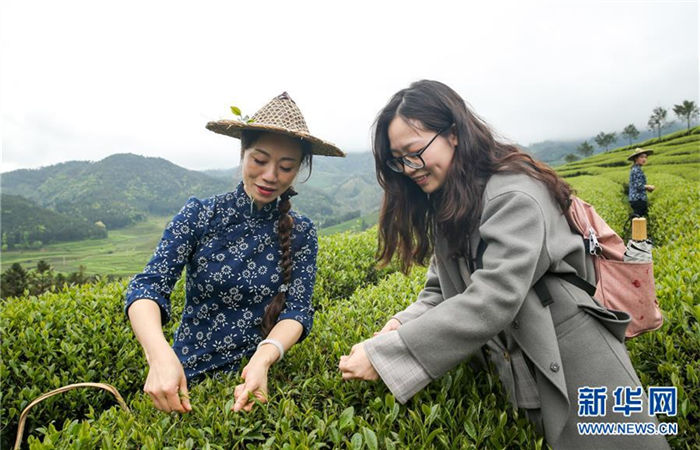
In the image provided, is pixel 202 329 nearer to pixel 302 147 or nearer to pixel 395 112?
pixel 302 147

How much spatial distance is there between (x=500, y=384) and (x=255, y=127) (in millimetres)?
1642

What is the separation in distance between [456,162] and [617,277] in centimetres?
82

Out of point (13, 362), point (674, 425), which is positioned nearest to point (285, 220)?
point (674, 425)

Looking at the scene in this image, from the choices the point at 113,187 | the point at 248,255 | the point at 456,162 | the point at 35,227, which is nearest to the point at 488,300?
the point at 456,162

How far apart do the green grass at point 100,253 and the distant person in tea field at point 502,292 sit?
1885 inches

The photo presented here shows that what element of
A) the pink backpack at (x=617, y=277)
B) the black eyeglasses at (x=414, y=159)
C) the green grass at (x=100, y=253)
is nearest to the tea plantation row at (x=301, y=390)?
the pink backpack at (x=617, y=277)

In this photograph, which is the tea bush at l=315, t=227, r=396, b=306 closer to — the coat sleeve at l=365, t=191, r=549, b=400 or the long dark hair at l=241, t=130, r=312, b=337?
the long dark hair at l=241, t=130, r=312, b=337

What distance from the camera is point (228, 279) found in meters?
1.95

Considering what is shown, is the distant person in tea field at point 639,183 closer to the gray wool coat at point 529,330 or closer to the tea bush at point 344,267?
the tea bush at point 344,267

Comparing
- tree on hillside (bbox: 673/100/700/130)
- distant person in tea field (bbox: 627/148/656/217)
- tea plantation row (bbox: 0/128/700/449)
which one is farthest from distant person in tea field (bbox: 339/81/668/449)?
tree on hillside (bbox: 673/100/700/130)

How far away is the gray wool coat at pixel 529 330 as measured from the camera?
1.28 meters

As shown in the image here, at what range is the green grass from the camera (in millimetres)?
47281

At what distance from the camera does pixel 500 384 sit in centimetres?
168

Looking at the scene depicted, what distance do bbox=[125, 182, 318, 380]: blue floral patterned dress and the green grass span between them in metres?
46.9
